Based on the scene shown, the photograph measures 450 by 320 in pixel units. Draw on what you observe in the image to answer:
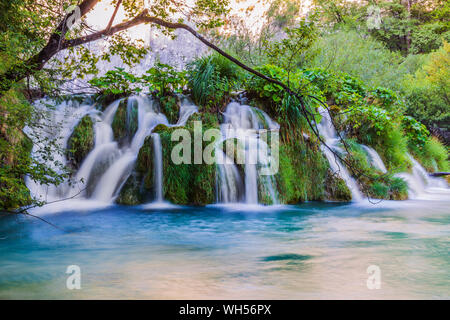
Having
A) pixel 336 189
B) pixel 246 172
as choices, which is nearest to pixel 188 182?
pixel 246 172

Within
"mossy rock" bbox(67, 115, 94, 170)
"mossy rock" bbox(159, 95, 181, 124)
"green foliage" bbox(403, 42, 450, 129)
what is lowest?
"mossy rock" bbox(67, 115, 94, 170)

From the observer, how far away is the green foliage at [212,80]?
8852 mm

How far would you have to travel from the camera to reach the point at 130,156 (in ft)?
25.6

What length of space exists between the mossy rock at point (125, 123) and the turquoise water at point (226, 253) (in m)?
2.38

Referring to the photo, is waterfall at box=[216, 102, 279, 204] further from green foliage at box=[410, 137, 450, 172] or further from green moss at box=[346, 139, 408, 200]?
green foliage at box=[410, 137, 450, 172]

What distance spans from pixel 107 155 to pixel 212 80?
3.03 m

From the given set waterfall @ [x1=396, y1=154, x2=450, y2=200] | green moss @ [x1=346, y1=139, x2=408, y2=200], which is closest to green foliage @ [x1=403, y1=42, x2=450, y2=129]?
waterfall @ [x1=396, y1=154, x2=450, y2=200]

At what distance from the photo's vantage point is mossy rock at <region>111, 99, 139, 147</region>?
8422mm

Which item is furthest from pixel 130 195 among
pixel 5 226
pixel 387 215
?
pixel 387 215

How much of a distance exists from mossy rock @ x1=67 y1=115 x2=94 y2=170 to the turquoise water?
1635mm

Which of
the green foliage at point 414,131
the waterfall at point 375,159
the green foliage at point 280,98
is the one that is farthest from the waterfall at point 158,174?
the green foliage at point 414,131

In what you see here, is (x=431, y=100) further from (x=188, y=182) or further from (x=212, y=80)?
(x=188, y=182)

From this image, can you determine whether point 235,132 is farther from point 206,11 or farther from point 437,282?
point 437,282

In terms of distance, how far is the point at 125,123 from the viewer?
857 centimetres
